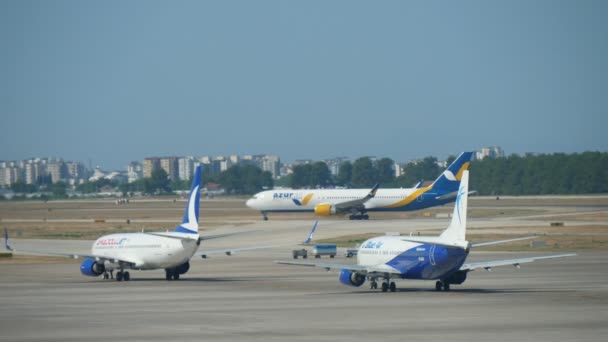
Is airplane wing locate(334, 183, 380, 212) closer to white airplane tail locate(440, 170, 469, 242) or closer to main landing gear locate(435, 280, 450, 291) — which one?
main landing gear locate(435, 280, 450, 291)

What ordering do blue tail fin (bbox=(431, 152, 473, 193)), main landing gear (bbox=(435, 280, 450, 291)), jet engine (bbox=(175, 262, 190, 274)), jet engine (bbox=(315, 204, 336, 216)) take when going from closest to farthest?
main landing gear (bbox=(435, 280, 450, 291)), jet engine (bbox=(175, 262, 190, 274)), blue tail fin (bbox=(431, 152, 473, 193)), jet engine (bbox=(315, 204, 336, 216))

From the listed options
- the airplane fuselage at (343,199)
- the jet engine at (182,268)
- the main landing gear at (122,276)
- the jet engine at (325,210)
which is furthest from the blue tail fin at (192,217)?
the jet engine at (325,210)

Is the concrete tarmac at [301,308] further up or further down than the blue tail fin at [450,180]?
further down

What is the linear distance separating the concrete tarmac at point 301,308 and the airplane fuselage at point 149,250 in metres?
1.18

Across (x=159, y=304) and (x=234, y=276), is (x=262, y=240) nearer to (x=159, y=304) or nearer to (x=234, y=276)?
(x=234, y=276)

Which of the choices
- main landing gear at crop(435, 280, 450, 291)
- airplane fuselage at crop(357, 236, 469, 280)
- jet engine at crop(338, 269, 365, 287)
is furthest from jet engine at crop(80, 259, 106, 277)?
main landing gear at crop(435, 280, 450, 291)

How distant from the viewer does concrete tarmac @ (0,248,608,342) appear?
32.6 meters

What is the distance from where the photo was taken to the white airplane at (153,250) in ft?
175

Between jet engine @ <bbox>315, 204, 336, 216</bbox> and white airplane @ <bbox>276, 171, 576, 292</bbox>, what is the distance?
256 feet

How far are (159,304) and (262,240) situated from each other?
49.3 m

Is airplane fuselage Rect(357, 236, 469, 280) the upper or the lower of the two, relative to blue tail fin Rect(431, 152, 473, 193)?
lower

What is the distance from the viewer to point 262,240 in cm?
9238

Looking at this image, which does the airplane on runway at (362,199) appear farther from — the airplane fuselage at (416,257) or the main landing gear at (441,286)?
the airplane fuselage at (416,257)

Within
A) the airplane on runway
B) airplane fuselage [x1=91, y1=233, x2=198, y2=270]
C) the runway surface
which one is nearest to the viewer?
the runway surface
